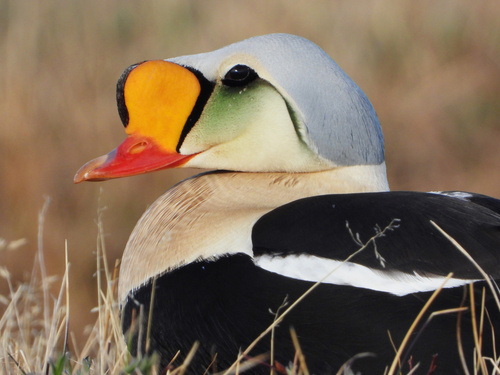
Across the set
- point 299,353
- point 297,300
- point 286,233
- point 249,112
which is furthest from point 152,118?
point 299,353

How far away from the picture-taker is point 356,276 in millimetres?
1703

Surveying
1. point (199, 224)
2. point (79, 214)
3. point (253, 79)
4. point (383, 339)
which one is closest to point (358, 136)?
point (253, 79)

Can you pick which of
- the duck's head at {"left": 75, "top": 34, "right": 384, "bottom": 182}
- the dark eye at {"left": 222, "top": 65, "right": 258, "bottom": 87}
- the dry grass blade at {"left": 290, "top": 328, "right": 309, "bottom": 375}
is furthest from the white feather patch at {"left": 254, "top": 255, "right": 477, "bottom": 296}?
the dark eye at {"left": 222, "top": 65, "right": 258, "bottom": 87}

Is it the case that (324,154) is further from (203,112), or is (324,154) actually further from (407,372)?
(407,372)

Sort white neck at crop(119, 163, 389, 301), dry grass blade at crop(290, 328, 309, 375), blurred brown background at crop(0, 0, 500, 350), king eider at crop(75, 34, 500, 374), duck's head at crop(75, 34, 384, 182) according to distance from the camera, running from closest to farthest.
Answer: dry grass blade at crop(290, 328, 309, 375) → king eider at crop(75, 34, 500, 374) → white neck at crop(119, 163, 389, 301) → duck's head at crop(75, 34, 384, 182) → blurred brown background at crop(0, 0, 500, 350)

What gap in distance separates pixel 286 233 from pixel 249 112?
20.4 inches

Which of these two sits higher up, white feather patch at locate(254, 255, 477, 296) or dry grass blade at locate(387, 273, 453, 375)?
white feather patch at locate(254, 255, 477, 296)

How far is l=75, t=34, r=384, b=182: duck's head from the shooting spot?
2.15 meters

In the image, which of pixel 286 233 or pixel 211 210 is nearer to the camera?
pixel 286 233

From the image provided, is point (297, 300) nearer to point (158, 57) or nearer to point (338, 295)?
point (338, 295)

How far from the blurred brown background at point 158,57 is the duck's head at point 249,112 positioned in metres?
3.21

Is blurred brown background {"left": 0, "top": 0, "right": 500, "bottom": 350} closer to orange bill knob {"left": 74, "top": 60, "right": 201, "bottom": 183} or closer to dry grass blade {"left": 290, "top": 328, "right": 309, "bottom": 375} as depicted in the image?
orange bill knob {"left": 74, "top": 60, "right": 201, "bottom": 183}

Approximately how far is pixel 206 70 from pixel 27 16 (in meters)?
3.92

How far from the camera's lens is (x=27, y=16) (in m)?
5.72
